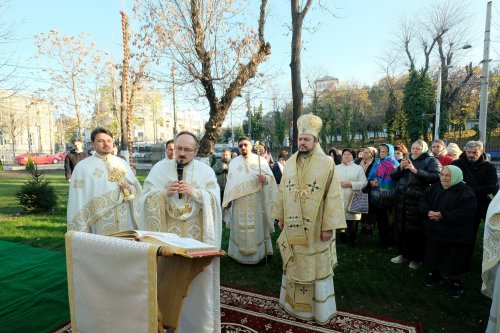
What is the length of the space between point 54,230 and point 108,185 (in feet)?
16.7

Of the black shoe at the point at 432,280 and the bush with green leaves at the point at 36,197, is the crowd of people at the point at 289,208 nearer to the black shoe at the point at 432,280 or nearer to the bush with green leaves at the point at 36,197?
the black shoe at the point at 432,280

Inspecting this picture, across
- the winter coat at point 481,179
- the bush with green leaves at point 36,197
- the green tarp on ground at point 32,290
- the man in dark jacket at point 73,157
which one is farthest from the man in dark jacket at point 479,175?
the bush with green leaves at point 36,197

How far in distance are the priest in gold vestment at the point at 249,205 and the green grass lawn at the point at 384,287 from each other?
267 mm

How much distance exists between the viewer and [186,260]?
2.15 m

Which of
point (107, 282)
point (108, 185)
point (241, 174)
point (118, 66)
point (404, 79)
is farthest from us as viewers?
point (404, 79)

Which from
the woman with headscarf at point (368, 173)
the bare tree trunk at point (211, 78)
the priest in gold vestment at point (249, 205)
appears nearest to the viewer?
the priest in gold vestment at point (249, 205)

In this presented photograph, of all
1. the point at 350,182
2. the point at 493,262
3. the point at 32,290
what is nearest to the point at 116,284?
the point at 493,262

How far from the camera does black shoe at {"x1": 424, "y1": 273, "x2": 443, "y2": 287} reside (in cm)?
459

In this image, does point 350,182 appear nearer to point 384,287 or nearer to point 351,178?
point 351,178

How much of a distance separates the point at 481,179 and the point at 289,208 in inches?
135

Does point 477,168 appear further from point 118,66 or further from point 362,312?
point 118,66

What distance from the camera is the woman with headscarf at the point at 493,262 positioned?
3084mm

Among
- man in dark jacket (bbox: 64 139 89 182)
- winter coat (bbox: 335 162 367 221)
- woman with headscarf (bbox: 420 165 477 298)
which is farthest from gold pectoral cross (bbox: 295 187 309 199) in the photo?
man in dark jacket (bbox: 64 139 89 182)

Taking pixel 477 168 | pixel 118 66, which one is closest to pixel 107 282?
pixel 477 168
